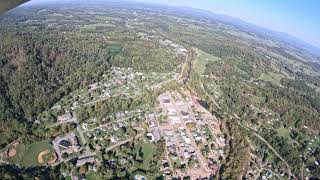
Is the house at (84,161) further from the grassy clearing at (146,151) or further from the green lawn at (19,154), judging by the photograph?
the green lawn at (19,154)

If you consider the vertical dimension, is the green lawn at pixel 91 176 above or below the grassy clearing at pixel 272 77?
above

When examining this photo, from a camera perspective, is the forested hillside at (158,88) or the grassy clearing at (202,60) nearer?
the forested hillside at (158,88)

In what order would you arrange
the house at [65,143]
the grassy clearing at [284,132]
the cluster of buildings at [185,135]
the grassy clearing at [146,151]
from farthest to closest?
1. the grassy clearing at [284,132]
2. the house at [65,143]
3. the cluster of buildings at [185,135]
4. the grassy clearing at [146,151]

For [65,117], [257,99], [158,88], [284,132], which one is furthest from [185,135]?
[257,99]

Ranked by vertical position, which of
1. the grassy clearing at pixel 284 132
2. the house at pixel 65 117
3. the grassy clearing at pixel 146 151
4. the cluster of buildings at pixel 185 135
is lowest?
the grassy clearing at pixel 284 132

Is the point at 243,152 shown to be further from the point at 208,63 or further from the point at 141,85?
the point at 208,63

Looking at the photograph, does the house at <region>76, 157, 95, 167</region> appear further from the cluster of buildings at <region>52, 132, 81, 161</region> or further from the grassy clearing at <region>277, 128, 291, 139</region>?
the grassy clearing at <region>277, 128, 291, 139</region>

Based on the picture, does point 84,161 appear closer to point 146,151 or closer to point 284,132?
point 146,151

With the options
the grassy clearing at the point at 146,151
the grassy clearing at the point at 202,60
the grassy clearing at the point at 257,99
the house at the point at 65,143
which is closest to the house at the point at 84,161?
the house at the point at 65,143
